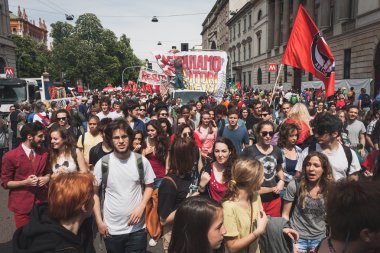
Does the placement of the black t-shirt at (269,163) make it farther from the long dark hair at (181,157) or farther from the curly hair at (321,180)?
the long dark hair at (181,157)

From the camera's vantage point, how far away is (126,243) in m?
2.94

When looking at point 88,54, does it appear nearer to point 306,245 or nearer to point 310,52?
point 310,52

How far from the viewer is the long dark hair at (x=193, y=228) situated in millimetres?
1725

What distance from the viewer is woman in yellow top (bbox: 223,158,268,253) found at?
2.30m

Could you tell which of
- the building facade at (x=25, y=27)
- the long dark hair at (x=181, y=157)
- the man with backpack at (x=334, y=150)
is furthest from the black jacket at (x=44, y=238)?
the building facade at (x=25, y=27)

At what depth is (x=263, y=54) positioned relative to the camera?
4678 cm

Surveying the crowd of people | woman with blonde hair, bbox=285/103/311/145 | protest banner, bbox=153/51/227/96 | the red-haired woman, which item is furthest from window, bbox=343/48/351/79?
the red-haired woman

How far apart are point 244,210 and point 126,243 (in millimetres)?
1188

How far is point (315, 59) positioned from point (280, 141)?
369cm

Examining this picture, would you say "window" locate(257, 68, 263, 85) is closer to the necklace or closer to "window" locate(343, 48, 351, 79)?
"window" locate(343, 48, 351, 79)

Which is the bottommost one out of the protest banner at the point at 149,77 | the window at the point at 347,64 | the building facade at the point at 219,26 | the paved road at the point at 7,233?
the paved road at the point at 7,233

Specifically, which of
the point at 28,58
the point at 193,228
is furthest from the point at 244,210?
the point at 28,58

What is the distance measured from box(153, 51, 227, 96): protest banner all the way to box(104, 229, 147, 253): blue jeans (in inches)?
373

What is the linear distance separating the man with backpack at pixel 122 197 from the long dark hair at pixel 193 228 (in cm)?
121
